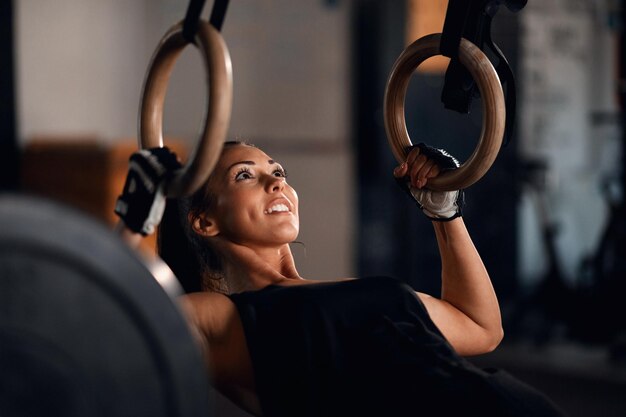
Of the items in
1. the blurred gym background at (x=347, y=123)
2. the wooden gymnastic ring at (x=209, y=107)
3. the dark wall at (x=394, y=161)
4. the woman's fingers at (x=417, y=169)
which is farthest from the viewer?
the dark wall at (x=394, y=161)

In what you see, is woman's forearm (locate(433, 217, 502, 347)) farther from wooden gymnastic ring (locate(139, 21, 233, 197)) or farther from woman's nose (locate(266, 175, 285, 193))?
wooden gymnastic ring (locate(139, 21, 233, 197))

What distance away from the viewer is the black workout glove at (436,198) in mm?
1024

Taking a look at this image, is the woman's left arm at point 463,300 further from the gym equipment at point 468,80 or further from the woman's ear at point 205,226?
the woman's ear at point 205,226

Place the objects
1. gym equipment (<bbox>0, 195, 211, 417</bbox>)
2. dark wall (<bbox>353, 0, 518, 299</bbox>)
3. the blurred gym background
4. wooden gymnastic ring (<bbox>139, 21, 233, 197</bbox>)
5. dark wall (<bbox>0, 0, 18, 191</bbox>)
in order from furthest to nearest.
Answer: dark wall (<bbox>353, 0, 518, 299</bbox>), the blurred gym background, dark wall (<bbox>0, 0, 18, 191</bbox>), wooden gymnastic ring (<bbox>139, 21, 233, 197</bbox>), gym equipment (<bbox>0, 195, 211, 417</bbox>)

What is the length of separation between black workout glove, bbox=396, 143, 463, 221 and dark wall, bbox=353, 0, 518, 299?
9.51ft

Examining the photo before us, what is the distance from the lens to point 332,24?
13.4ft

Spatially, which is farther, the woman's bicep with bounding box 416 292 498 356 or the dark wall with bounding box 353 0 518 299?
the dark wall with bounding box 353 0 518 299

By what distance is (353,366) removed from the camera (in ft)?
3.06

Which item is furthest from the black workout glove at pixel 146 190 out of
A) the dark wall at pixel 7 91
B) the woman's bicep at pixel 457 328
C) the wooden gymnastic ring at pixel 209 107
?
the dark wall at pixel 7 91

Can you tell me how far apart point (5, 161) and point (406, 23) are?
1.96m

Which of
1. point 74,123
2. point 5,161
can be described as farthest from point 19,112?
point 5,161

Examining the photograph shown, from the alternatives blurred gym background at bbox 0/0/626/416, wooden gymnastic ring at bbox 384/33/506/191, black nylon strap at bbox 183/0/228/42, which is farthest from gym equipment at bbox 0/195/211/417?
blurred gym background at bbox 0/0/626/416

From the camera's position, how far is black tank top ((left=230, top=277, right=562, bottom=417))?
0.91 m

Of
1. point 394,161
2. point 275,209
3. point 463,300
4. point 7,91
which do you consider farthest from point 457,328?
point 394,161
